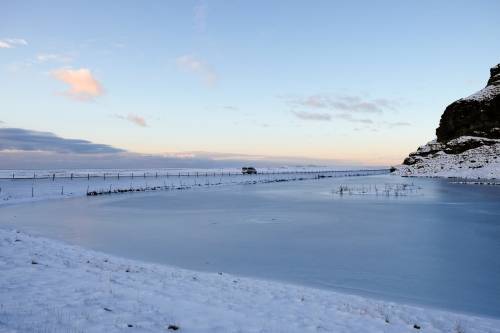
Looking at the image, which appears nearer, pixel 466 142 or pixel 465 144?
pixel 465 144

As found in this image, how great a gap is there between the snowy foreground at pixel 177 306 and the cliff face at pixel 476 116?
15002cm

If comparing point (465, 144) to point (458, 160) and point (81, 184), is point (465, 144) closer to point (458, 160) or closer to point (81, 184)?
point (458, 160)

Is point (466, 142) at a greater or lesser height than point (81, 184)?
greater

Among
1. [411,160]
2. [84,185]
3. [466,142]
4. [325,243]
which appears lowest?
[325,243]

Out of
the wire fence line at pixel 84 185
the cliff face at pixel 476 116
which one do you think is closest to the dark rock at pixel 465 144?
the cliff face at pixel 476 116

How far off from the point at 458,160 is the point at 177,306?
138 metres

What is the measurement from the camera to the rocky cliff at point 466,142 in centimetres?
11926

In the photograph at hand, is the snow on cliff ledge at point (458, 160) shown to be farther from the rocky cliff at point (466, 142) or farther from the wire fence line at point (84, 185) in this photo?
the wire fence line at point (84, 185)

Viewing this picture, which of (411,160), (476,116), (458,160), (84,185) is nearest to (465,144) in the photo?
(458,160)

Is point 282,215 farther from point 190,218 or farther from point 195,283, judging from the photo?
point 195,283

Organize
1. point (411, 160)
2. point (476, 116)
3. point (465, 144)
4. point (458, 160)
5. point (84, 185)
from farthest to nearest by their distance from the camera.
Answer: point (411, 160) < point (476, 116) < point (465, 144) < point (458, 160) < point (84, 185)

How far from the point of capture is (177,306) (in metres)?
9.34

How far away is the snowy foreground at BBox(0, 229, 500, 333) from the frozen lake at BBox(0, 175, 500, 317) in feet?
6.01

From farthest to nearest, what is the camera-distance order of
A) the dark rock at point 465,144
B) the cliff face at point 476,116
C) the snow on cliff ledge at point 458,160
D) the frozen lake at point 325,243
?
1. the cliff face at point 476,116
2. the dark rock at point 465,144
3. the snow on cliff ledge at point 458,160
4. the frozen lake at point 325,243
